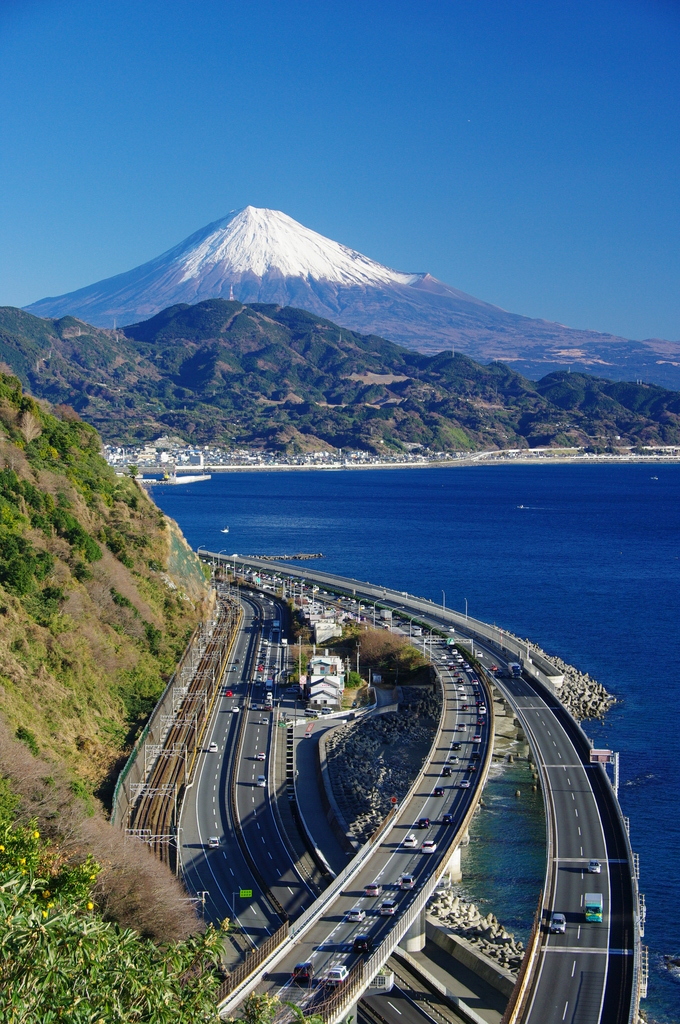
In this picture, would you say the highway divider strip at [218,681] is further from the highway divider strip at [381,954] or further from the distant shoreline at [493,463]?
the distant shoreline at [493,463]

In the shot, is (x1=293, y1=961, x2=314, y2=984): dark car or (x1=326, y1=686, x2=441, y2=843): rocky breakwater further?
(x1=326, y1=686, x2=441, y2=843): rocky breakwater

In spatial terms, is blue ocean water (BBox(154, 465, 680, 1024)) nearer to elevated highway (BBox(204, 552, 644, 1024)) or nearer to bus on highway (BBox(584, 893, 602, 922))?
elevated highway (BBox(204, 552, 644, 1024))

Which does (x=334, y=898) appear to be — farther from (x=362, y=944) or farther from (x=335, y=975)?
(x=335, y=975)

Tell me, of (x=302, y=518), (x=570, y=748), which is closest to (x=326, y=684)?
(x=570, y=748)

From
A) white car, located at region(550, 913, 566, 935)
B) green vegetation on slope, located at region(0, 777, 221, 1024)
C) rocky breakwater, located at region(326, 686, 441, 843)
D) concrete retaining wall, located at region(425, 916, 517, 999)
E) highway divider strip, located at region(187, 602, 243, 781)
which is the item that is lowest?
rocky breakwater, located at region(326, 686, 441, 843)

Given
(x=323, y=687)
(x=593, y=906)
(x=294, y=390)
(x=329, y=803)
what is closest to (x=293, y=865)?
(x=329, y=803)

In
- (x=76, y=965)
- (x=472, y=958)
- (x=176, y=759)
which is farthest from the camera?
(x=176, y=759)

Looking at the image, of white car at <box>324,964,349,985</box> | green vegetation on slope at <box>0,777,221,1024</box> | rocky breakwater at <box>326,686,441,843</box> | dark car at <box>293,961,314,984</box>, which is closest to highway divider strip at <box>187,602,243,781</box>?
rocky breakwater at <box>326,686,441,843</box>
